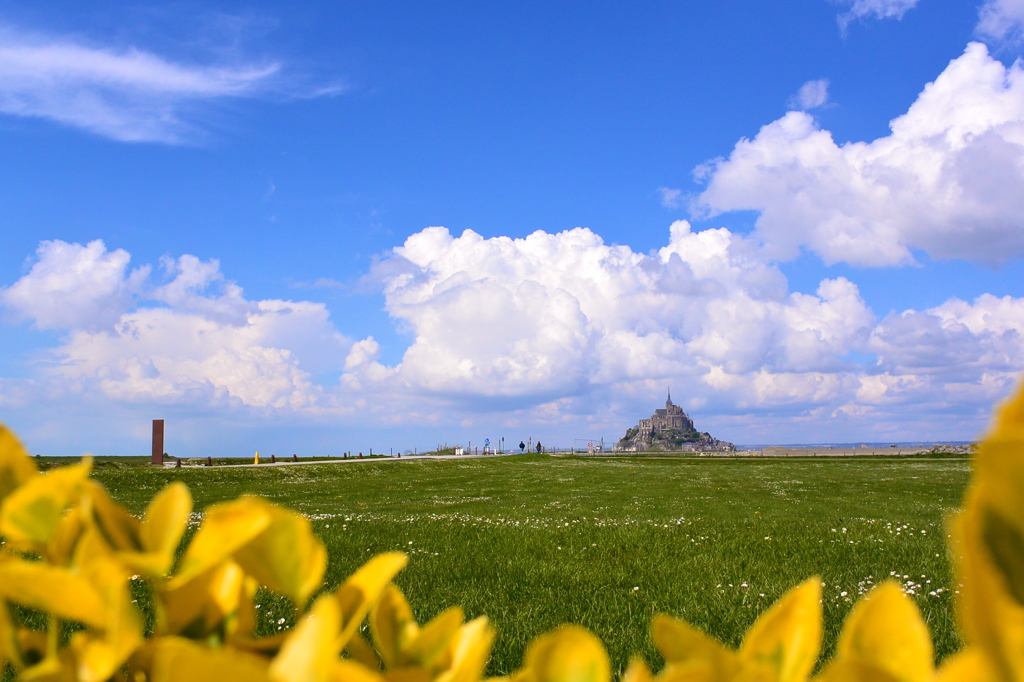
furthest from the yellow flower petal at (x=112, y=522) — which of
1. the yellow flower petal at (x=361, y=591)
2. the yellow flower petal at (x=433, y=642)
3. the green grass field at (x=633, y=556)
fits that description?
the green grass field at (x=633, y=556)

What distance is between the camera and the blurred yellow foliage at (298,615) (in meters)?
0.45

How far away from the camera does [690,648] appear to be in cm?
63

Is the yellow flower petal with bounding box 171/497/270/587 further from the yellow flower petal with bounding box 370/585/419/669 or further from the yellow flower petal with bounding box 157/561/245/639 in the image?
the yellow flower petal with bounding box 370/585/419/669

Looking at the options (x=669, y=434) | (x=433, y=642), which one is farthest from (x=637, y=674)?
(x=669, y=434)

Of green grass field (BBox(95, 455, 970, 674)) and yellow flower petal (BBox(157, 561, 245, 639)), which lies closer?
yellow flower petal (BBox(157, 561, 245, 639))

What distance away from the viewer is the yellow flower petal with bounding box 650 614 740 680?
2.00 ft

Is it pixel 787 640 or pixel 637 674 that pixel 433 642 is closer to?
pixel 637 674

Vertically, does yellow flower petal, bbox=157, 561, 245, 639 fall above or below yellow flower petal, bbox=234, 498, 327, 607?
below

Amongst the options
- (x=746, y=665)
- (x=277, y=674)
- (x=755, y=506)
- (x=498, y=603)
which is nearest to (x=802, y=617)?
(x=746, y=665)

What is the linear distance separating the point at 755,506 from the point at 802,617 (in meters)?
17.2

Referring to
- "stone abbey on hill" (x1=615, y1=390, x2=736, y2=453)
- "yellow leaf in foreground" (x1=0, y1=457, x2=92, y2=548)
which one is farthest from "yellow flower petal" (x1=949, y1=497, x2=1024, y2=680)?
"stone abbey on hill" (x1=615, y1=390, x2=736, y2=453)

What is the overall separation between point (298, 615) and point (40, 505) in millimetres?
287

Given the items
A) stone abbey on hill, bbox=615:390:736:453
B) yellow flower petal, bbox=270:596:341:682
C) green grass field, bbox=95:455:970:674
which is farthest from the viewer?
stone abbey on hill, bbox=615:390:736:453

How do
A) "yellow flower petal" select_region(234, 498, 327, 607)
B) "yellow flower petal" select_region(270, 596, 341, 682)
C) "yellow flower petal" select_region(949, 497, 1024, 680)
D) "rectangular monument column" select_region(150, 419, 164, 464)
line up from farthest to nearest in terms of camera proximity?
"rectangular monument column" select_region(150, 419, 164, 464) → "yellow flower petal" select_region(234, 498, 327, 607) → "yellow flower petal" select_region(270, 596, 341, 682) → "yellow flower petal" select_region(949, 497, 1024, 680)
